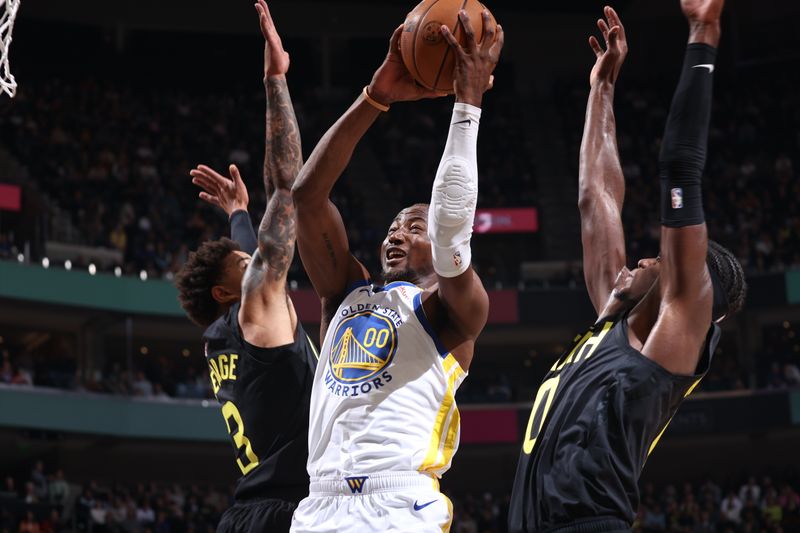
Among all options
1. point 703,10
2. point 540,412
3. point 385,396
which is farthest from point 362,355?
point 703,10

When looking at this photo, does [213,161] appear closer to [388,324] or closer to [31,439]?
[31,439]

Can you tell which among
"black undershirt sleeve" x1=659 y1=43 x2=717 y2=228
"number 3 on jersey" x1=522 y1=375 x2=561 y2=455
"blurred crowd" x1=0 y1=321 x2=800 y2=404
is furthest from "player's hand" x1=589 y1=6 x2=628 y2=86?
A: "blurred crowd" x1=0 y1=321 x2=800 y2=404

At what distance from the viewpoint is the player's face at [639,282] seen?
14.0ft

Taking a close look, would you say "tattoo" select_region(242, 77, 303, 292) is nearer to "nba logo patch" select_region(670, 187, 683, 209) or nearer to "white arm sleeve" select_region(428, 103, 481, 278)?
"white arm sleeve" select_region(428, 103, 481, 278)

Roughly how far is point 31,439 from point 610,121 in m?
20.8

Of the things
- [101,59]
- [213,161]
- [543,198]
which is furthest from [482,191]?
[101,59]

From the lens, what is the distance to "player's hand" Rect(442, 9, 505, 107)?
4.03 m

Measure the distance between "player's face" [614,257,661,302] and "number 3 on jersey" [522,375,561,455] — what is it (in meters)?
0.46

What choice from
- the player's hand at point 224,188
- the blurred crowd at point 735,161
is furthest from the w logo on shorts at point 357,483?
the blurred crowd at point 735,161

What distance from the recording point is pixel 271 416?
4922 millimetres

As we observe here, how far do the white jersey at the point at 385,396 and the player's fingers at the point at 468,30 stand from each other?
38.5 inches

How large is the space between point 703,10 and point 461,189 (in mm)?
1031

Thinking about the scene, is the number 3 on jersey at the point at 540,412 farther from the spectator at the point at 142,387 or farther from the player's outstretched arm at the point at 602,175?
the spectator at the point at 142,387

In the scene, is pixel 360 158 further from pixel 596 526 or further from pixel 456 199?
pixel 596 526
